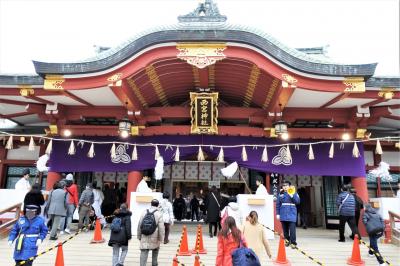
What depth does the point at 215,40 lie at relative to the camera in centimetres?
884

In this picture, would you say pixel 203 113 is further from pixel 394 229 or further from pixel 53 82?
pixel 394 229

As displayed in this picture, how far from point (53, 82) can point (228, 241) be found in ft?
25.2

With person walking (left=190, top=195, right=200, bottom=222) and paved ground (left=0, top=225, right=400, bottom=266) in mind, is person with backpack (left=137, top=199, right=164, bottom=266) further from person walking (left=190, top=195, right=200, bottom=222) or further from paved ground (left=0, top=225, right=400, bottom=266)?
person walking (left=190, top=195, right=200, bottom=222)

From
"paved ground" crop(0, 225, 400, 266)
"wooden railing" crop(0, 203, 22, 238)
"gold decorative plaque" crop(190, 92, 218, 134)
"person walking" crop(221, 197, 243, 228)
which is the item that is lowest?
"paved ground" crop(0, 225, 400, 266)

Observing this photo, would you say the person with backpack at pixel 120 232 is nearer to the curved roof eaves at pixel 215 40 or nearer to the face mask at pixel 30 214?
the face mask at pixel 30 214

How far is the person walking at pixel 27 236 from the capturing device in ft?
17.7

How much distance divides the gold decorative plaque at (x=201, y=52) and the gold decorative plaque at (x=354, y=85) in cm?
369

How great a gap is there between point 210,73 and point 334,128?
476cm

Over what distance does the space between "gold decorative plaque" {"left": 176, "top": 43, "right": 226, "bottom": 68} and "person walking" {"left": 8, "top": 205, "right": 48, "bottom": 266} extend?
5.43 meters

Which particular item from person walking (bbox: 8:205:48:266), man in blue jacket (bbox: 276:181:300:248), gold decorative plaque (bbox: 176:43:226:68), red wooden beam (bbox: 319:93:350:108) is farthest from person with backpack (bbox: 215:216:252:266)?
red wooden beam (bbox: 319:93:350:108)

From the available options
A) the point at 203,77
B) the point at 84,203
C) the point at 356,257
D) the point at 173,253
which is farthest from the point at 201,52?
the point at 356,257

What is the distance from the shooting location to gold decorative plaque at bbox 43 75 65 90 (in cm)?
963

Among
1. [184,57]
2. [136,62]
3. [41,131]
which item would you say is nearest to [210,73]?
[184,57]

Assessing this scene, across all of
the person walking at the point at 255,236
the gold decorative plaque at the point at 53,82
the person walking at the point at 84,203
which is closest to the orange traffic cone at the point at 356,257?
the person walking at the point at 255,236
